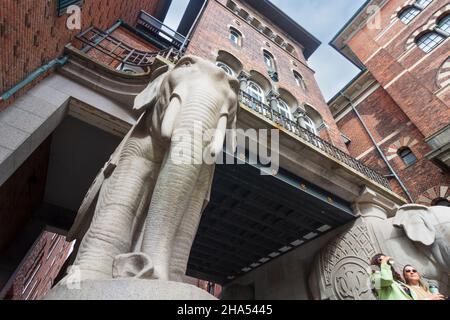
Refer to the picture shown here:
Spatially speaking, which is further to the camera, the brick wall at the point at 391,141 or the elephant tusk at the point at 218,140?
the brick wall at the point at 391,141

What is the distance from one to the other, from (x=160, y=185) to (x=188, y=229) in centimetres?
44

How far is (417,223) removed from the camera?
4457mm

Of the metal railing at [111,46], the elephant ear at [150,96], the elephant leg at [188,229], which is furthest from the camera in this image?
the metal railing at [111,46]

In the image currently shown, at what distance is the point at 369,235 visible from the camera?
18.6 feet

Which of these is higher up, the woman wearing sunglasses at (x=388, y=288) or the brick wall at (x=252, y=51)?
the brick wall at (x=252, y=51)

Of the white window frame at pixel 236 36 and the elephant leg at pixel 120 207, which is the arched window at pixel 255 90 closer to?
the white window frame at pixel 236 36

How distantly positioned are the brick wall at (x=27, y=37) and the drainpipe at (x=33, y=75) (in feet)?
0.16

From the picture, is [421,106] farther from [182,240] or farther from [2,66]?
[2,66]

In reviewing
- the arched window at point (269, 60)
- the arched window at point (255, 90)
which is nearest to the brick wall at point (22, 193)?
the arched window at point (255, 90)

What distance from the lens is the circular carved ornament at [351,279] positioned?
201 inches

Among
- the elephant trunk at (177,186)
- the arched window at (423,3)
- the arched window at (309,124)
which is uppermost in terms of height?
the arched window at (423,3)

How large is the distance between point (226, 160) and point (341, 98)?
15539mm

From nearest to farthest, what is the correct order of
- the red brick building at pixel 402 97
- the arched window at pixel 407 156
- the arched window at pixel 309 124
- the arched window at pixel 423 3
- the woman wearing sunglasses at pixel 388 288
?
the woman wearing sunglasses at pixel 388 288 < the arched window at pixel 309 124 < the red brick building at pixel 402 97 < the arched window at pixel 407 156 < the arched window at pixel 423 3
